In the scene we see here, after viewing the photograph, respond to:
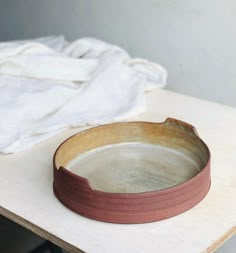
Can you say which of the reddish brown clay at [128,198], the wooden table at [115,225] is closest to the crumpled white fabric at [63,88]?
the wooden table at [115,225]

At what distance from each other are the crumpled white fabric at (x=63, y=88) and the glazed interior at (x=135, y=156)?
0.14 m

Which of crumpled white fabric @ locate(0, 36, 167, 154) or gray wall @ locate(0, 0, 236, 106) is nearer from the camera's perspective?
crumpled white fabric @ locate(0, 36, 167, 154)

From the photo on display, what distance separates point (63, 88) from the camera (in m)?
1.31

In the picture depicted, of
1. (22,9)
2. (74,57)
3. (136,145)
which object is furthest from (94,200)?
(22,9)

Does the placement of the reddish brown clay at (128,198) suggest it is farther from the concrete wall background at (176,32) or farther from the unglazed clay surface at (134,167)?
the concrete wall background at (176,32)

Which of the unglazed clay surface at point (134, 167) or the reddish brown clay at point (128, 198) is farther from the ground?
the reddish brown clay at point (128, 198)

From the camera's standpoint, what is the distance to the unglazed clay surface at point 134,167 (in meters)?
0.97

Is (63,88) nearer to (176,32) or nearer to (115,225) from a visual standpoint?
(176,32)

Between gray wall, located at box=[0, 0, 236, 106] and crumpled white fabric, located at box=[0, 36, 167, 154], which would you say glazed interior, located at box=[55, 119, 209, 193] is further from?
gray wall, located at box=[0, 0, 236, 106]

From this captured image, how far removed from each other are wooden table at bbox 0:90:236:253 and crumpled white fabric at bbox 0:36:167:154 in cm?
7

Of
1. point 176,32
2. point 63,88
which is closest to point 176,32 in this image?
point 176,32

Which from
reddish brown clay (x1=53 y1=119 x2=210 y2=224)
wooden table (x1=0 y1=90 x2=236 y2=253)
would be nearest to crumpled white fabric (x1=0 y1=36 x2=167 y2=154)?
wooden table (x1=0 y1=90 x2=236 y2=253)

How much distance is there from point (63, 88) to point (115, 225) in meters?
0.53

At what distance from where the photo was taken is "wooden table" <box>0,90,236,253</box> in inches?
32.0
